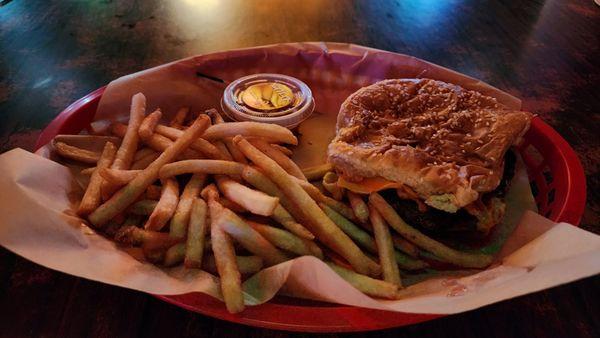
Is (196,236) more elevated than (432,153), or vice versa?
(432,153)

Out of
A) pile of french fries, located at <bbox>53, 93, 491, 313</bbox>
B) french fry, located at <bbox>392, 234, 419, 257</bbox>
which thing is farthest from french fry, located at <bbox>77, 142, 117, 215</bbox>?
french fry, located at <bbox>392, 234, 419, 257</bbox>

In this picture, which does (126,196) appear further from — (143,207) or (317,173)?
(317,173)

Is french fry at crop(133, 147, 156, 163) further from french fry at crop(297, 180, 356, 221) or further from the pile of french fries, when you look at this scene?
french fry at crop(297, 180, 356, 221)

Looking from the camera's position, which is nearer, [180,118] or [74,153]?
[74,153]

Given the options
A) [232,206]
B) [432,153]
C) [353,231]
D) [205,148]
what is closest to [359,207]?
[353,231]

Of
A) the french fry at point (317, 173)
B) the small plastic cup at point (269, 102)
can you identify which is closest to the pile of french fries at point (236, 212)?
the french fry at point (317, 173)

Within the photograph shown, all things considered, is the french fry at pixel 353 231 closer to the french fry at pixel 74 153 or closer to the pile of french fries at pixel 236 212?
the pile of french fries at pixel 236 212

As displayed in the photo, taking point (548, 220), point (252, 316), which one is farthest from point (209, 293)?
point (548, 220)
